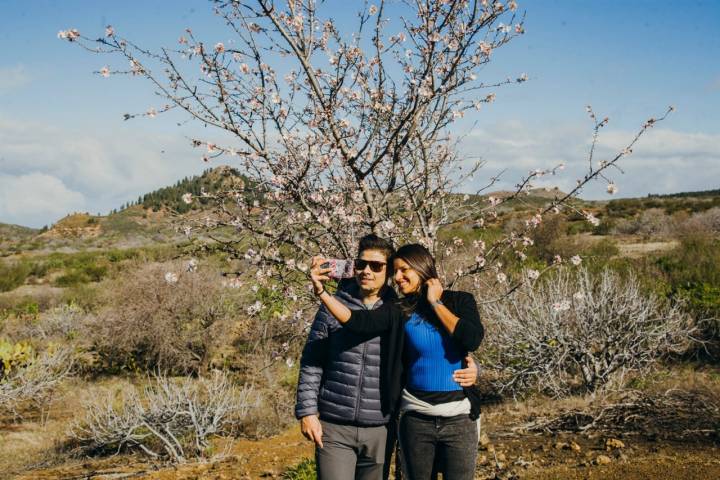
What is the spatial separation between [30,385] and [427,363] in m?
8.10

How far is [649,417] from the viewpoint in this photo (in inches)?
249

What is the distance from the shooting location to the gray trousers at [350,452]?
287 centimetres

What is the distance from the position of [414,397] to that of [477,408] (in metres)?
0.33

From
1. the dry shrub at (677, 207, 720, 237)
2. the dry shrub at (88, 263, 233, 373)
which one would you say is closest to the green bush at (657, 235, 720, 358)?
the dry shrub at (88, 263, 233, 373)

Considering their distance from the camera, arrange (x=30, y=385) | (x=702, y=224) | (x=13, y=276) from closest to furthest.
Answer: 1. (x=30, y=385)
2. (x=702, y=224)
3. (x=13, y=276)

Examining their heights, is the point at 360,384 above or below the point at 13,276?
below

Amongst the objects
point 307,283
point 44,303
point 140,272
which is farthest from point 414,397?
point 44,303

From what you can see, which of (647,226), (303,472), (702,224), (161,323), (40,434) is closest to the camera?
(303,472)

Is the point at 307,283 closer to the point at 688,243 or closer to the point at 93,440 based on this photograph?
the point at 93,440

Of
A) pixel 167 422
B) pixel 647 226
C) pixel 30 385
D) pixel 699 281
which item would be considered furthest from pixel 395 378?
pixel 647 226

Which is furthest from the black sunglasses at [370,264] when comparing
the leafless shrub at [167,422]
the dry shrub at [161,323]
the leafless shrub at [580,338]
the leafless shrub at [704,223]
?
the leafless shrub at [704,223]

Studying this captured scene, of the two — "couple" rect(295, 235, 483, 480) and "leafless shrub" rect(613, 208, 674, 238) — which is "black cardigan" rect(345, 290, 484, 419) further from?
"leafless shrub" rect(613, 208, 674, 238)

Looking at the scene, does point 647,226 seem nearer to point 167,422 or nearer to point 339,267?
point 167,422

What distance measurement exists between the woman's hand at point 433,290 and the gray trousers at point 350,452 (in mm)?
716
